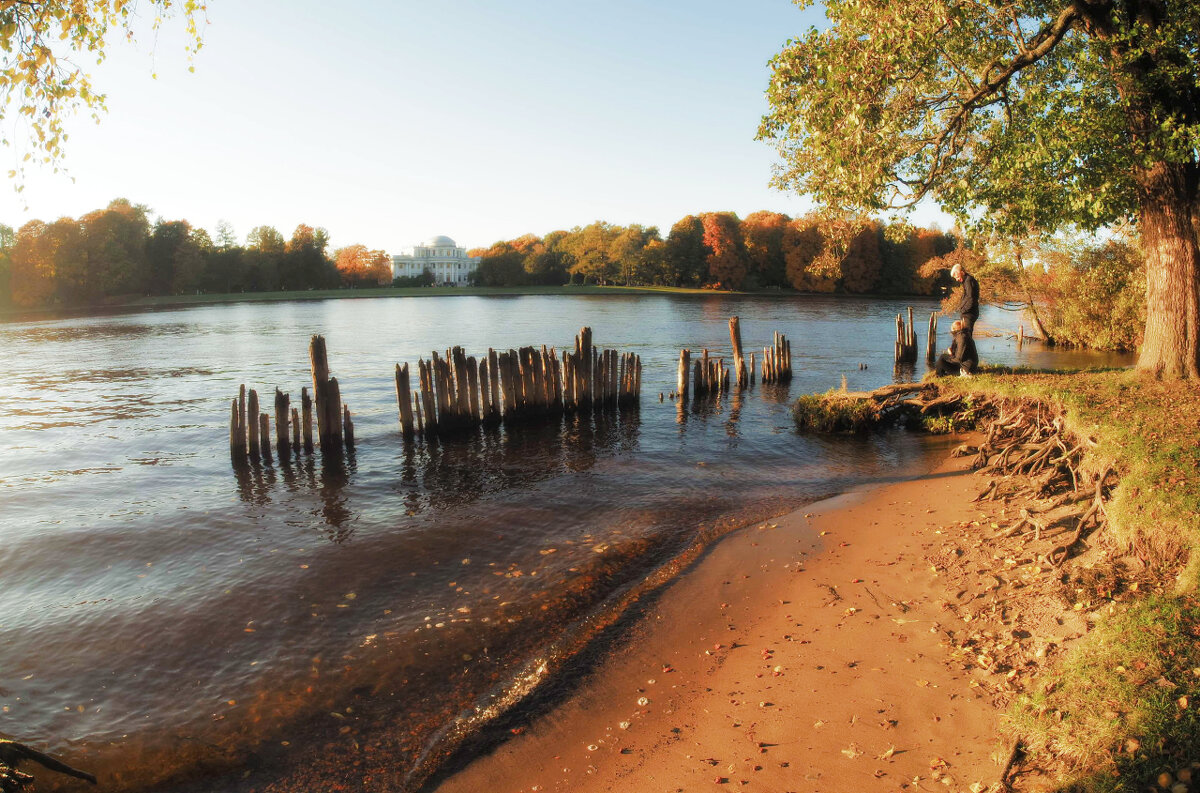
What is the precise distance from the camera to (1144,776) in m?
4.17

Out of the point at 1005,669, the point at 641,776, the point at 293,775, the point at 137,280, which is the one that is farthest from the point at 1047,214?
the point at 137,280

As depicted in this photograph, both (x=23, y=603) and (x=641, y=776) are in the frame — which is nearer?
(x=641, y=776)

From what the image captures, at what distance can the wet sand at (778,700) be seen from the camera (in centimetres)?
521

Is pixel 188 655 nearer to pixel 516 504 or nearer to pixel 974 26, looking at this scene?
pixel 516 504

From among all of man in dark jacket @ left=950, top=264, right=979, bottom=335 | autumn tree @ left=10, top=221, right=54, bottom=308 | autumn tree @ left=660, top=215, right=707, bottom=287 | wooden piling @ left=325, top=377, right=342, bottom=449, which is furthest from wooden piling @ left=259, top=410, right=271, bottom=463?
autumn tree @ left=660, top=215, right=707, bottom=287

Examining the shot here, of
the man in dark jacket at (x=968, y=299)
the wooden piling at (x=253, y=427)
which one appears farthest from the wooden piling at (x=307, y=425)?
the man in dark jacket at (x=968, y=299)

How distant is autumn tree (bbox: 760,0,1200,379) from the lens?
11.2 metres

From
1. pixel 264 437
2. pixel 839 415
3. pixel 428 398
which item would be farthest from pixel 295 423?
pixel 839 415

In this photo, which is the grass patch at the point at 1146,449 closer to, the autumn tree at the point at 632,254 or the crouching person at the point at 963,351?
the crouching person at the point at 963,351

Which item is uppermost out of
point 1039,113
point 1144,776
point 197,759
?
point 1039,113

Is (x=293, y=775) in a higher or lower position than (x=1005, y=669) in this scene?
lower

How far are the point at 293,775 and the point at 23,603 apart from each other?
6.45m

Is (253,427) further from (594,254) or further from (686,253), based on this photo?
(594,254)

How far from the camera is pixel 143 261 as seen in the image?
311ft
